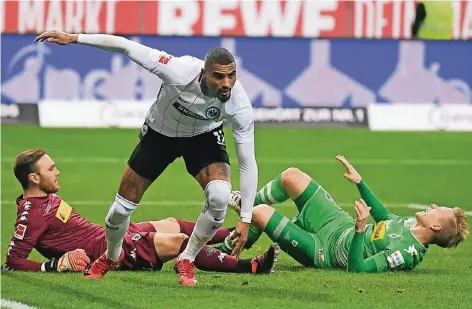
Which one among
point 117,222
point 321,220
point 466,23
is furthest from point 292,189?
point 466,23

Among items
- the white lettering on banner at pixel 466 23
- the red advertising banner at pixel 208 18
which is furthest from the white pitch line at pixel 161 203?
the white lettering on banner at pixel 466 23

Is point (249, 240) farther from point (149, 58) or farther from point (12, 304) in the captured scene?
point (12, 304)

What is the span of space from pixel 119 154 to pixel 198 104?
13113 mm

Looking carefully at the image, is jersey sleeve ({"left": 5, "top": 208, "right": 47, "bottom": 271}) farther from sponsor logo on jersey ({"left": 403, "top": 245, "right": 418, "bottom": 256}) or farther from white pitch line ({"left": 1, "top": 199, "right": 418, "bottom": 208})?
white pitch line ({"left": 1, "top": 199, "right": 418, "bottom": 208})

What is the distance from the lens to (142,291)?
9.33 meters

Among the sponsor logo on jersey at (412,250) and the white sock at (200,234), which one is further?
the sponsor logo on jersey at (412,250)

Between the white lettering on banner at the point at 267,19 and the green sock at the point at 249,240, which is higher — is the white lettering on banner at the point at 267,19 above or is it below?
above

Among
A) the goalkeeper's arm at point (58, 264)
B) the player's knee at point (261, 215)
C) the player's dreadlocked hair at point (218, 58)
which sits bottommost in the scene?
the goalkeeper's arm at point (58, 264)

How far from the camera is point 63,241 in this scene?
10.3 meters

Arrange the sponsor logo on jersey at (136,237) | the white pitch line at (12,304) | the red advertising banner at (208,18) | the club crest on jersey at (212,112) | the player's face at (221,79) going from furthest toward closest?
the red advertising banner at (208,18), the sponsor logo on jersey at (136,237), the club crest on jersey at (212,112), the player's face at (221,79), the white pitch line at (12,304)

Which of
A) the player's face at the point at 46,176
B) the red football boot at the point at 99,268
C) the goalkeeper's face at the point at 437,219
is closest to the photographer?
the red football boot at the point at 99,268

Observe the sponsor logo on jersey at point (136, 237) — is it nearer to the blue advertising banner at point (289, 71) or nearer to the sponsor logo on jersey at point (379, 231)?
the sponsor logo on jersey at point (379, 231)

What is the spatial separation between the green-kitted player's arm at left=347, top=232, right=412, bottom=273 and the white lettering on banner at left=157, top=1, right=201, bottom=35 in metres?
19.7

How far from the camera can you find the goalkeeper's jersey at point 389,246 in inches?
409
